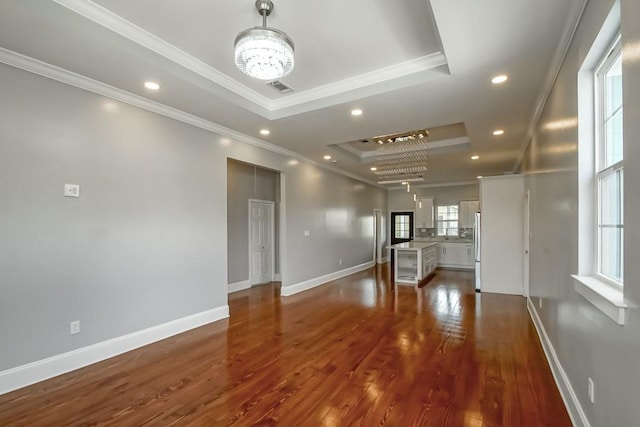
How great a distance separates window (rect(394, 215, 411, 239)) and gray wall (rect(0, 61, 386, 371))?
321 inches

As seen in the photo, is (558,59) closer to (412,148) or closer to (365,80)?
(365,80)

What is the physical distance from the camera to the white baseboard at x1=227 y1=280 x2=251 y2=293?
643 centimetres

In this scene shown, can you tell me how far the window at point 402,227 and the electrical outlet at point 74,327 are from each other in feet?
33.9

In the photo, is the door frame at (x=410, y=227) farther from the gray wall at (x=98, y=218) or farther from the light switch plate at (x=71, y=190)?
the light switch plate at (x=71, y=190)

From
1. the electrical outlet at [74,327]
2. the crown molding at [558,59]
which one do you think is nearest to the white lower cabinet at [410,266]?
the crown molding at [558,59]

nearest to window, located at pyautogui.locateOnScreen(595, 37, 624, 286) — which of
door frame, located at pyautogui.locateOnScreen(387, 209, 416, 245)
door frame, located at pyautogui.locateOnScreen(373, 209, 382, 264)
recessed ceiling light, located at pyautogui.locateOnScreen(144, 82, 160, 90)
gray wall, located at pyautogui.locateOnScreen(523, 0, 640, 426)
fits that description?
gray wall, located at pyautogui.locateOnScreen(523, 0, 640, 426)

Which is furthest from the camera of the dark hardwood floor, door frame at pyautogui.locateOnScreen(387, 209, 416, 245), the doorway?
the doorway

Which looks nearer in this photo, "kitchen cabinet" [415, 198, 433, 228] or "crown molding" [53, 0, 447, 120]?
"crown molding" [53, 0, 447, 120]

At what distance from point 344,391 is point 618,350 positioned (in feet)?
6.11

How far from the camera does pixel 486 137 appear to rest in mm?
5141

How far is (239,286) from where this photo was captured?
21.9 feet

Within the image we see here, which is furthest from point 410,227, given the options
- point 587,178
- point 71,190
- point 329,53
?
point 71,190

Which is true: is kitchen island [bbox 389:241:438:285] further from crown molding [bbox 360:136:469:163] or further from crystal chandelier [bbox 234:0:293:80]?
crystal chandelier [bbox 234:0:293:80]

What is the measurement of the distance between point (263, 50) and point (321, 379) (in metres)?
2.77
